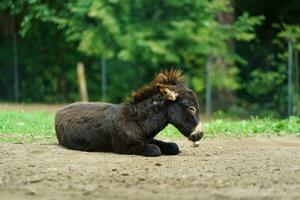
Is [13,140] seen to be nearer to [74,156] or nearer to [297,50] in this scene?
[74,156]

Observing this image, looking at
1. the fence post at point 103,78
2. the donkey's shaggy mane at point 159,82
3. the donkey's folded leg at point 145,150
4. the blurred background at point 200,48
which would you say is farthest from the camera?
the fence post at point 103,78

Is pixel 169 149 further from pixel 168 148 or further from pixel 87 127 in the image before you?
pixel 87 127

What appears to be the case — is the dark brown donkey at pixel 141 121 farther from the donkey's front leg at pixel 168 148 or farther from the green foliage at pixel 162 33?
the green foliage at pixel 162 33

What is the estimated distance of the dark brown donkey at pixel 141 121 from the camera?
34.7 feet

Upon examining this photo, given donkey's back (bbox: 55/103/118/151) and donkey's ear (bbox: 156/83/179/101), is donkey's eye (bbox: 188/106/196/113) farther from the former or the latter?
donkey's back (bbox: 55/103/118/151)

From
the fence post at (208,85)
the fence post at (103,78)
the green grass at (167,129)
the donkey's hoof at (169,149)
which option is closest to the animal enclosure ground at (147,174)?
the donkey's hoof at (169,149)

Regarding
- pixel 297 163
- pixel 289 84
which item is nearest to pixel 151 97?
pixel 297 163

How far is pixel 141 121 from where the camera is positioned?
10.8 m

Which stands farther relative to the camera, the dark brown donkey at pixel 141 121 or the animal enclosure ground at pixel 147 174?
the dark brown donkey at pixel 141 121

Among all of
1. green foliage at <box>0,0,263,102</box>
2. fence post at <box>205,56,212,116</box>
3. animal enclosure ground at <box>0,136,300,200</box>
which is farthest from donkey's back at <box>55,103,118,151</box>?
fence post at <box>205,56,212,116</box>

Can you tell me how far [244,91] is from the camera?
72.5ft

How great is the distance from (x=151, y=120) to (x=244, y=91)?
38.2 feet

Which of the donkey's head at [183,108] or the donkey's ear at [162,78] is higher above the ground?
the donkey's ear at [162,78]

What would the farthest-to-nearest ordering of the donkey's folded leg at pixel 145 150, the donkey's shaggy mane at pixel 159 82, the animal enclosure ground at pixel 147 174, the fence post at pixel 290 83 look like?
the fence post at pixel 290 83, the donkey's shaggy mane at pixel 159 82, the donkey's folded leg at pixel 145 150, the animal enclosure ground at pixel 147 174
